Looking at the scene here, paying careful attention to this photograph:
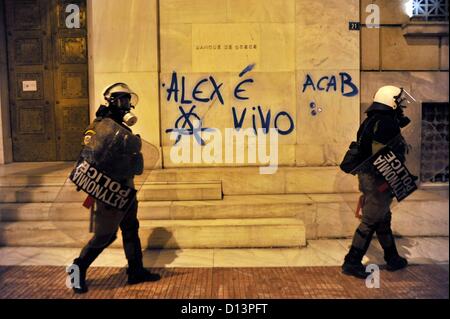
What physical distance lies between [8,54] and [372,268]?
7190 mm

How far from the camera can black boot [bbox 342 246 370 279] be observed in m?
4.69

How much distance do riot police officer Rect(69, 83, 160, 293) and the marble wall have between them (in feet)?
8.94

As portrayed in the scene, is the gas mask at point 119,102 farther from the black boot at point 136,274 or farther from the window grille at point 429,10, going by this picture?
the window grille at point 429,10

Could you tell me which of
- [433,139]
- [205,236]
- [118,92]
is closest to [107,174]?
[118,92]

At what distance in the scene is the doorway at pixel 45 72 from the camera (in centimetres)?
796

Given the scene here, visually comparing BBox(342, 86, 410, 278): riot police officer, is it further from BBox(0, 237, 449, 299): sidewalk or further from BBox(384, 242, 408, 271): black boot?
BBox(0, 237, 449, 299): sidewalk

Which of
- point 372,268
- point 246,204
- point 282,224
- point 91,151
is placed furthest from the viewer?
point 246,204

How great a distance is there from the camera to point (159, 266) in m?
5.11

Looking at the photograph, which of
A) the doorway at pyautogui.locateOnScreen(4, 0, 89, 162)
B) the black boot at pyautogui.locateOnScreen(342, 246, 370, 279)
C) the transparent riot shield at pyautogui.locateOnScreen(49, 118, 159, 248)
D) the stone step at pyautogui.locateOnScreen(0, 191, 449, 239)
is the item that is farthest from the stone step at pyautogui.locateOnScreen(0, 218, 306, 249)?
the doorway at pyautogui.locateOnScreen(4, 0, 89, 162)

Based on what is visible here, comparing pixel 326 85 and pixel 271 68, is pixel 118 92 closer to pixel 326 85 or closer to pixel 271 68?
pixel 271 68

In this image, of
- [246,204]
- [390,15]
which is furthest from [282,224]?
[390,15]

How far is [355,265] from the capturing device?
15.6 ft

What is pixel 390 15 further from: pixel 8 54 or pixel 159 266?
pixel 8 54

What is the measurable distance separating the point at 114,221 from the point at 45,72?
4847mm
